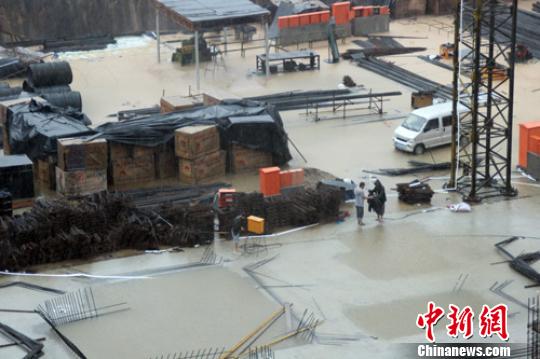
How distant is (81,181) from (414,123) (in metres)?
9.17

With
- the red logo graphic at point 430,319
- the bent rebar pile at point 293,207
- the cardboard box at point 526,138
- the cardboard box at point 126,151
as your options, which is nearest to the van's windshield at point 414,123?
the cardboard box at point 526,138

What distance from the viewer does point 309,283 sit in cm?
2216

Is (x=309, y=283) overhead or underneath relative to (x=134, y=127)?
underneath

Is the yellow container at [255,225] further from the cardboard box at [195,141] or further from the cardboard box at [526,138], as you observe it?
the cardboard box at [526,138]

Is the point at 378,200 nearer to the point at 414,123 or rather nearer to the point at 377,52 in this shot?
the point at 414,123

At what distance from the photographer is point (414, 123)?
30828 mm

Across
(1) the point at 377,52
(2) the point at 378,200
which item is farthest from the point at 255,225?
(1) the point at 377,52

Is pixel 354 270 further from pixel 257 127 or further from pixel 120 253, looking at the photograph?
pixel 257 127

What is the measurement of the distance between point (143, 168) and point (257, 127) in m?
3.12

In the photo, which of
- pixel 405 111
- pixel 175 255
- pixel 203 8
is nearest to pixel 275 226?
pixel 175 255

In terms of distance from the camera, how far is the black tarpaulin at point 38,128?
92.9 ft

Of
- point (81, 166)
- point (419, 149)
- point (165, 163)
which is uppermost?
point (81, 166)

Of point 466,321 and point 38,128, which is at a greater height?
point 38,128

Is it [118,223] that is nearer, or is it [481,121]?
[118,223]
